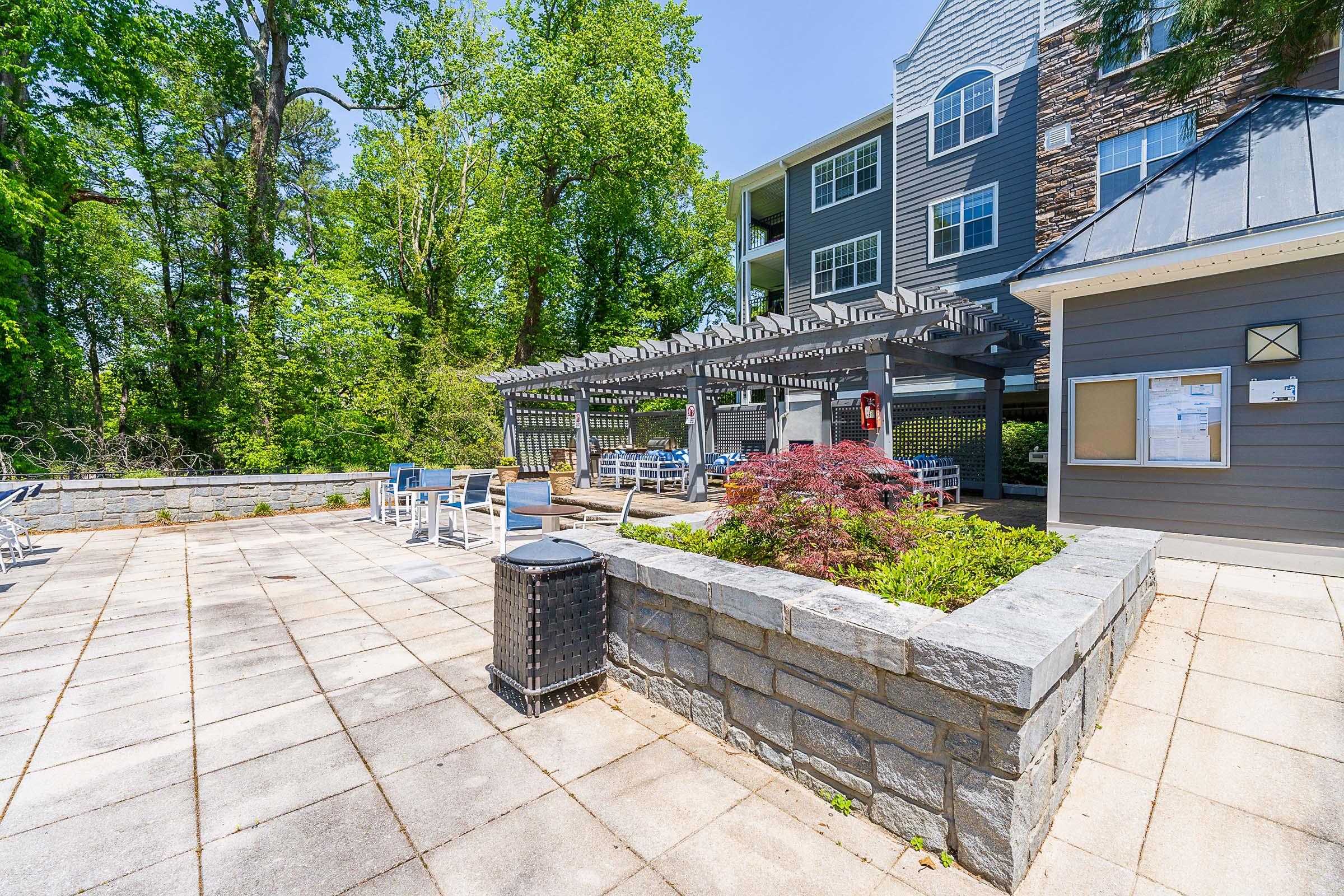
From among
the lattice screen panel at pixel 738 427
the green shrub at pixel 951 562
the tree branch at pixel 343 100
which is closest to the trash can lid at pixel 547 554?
the green shrub at pixel 951 562

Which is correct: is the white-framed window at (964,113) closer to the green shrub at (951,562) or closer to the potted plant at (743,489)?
the green shrub at (951,562)

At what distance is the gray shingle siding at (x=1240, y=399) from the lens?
4.20m

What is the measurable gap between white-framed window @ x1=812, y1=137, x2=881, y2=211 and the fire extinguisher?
29.7 feet

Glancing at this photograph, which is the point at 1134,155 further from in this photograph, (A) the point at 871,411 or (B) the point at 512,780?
(B) the point at 512,780

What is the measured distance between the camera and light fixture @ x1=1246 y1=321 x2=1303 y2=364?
4.28 m

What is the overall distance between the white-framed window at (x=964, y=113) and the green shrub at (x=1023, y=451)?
20.7 ft

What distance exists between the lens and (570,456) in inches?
538

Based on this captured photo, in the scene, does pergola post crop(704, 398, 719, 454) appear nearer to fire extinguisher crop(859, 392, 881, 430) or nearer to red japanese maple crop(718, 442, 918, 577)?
fire extinguisher crop(859, 392, 881, 430)

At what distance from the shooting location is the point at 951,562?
8.96 feet

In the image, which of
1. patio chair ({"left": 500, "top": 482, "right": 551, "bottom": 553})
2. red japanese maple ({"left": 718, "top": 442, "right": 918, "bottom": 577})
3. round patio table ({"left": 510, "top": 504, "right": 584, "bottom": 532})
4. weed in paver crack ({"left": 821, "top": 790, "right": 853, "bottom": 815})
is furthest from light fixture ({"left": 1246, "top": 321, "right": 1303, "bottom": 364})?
patio chair ({"left": 500, "top": 482, "right": 551, "bottom": 553})

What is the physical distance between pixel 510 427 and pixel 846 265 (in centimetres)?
957

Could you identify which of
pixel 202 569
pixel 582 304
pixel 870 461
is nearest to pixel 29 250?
pixel 202 569

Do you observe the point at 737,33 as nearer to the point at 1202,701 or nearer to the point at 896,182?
the point at 896,182

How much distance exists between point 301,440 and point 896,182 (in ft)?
48.1
